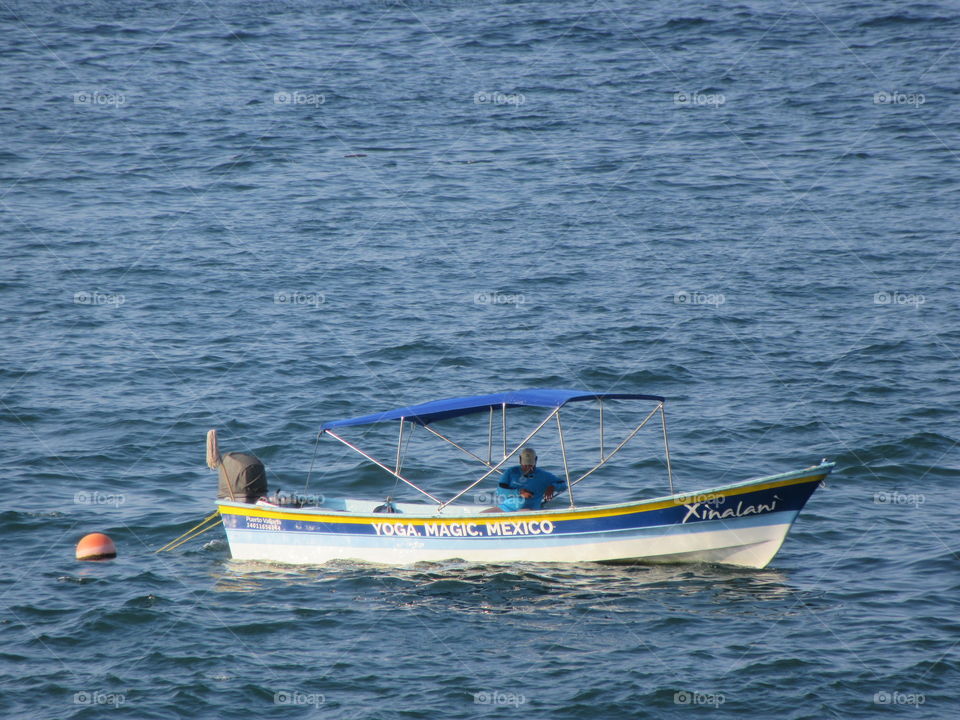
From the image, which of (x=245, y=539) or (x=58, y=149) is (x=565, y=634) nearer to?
(x=245, y=539)

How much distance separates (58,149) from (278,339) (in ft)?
60.6

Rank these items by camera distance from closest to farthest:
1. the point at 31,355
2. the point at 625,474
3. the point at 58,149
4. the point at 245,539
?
the point at 245,539 < the point at 625,474 < the point at 31,355 < the point at 58,149

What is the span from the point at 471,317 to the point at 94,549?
1490 cm

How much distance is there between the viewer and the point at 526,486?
19.6 meters

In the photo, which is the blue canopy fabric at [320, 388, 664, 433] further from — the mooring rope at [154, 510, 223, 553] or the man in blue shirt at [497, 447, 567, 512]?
the mooring rope at [154, 510, 223, 553]

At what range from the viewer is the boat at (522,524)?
18.1 m

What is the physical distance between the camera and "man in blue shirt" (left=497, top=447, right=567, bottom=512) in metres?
19.4

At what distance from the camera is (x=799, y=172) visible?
41.5 m

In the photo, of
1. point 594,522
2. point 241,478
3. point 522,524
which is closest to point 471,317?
point 241,478

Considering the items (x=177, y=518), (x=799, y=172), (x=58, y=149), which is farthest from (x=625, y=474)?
(x=58, y=149)

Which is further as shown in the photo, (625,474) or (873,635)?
(625,474)

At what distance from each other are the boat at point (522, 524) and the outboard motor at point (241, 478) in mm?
17

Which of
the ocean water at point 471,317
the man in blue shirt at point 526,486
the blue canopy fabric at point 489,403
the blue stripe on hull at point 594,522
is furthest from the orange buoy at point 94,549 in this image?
the man in blue shirt at point 526,486

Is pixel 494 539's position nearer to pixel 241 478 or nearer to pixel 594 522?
pixel 594 522
